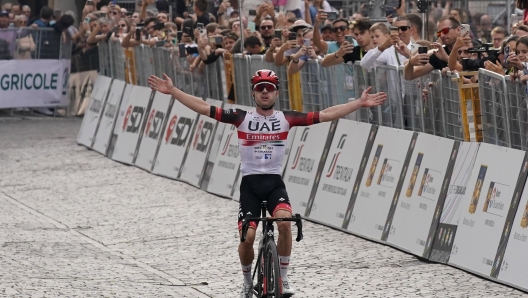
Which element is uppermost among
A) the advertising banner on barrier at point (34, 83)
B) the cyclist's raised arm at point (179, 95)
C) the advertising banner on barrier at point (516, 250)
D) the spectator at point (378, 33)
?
the spectator at point (378, 33)

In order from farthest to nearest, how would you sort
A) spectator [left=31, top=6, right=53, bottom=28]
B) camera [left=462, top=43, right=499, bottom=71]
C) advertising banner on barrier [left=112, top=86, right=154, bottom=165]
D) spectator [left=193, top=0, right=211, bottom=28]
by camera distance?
spectator [left=31, top=6, right=53, bottom=28]
spectator [left=193, top=0, right=211, bottom=28]
advertising banner on barrier [left=112, top=86, right=154, bottom=165]
camera [left=462, top=43, right=499, bottom=71]

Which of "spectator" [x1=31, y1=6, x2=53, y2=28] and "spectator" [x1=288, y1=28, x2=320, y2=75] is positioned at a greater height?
"spectator" [x1=288, y1=28, x2=320, y2=75]

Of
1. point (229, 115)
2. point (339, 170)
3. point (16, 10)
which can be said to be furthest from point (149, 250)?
point (16, 10)

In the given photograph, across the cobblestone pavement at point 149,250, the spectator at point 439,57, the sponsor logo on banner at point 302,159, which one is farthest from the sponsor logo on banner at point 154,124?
the spectator at point 439,57

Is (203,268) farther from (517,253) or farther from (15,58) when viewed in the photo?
(15,58)

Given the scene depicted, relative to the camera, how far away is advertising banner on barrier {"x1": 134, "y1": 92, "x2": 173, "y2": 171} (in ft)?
66.7

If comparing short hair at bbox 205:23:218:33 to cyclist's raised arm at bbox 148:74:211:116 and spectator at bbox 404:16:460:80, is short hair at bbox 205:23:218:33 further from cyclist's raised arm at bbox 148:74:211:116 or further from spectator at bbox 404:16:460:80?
cyclist's raised arm at bbox 148:74:211:116

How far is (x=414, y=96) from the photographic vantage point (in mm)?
13289

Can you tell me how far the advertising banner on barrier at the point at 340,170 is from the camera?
13992 mm

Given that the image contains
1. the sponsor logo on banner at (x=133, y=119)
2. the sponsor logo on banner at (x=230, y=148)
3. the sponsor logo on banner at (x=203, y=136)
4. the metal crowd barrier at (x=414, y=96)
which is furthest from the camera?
the sponsor logo on banner at (x=133, y=119)

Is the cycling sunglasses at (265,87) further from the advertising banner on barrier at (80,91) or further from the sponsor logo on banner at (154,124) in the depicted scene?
the advertising banner on barrier at (80,91)

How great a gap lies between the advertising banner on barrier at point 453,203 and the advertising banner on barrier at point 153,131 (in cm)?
858

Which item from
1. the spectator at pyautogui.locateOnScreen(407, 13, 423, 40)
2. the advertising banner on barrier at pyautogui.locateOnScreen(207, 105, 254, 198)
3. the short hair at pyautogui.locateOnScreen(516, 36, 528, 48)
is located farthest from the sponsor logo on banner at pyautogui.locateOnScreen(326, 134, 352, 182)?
the short hair at pyautogui.locateOnScreen(516, 36, 528, 48)

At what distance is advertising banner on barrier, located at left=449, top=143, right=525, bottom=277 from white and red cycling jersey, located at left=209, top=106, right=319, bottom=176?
6.26ft
